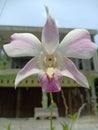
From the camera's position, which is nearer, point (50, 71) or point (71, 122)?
point (50, 71)

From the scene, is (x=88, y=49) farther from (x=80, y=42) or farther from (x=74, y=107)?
(x=74, y=107)

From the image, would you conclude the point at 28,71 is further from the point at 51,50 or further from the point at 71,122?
the point at 71,122

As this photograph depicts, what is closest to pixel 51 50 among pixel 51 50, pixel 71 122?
pixel 51 50

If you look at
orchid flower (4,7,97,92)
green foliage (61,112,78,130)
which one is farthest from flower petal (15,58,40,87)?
green foliage (61,112,78,130)

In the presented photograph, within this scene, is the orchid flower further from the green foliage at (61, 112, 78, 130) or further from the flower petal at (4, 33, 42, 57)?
the green foliage at (61, 112, 78, 130)

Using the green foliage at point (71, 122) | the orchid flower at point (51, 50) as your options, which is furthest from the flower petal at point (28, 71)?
the green foliage at point (71, 122)

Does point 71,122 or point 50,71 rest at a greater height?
point 50,71

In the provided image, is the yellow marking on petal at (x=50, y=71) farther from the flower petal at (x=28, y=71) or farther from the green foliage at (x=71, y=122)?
the green foliage at (x=71, y=122)
